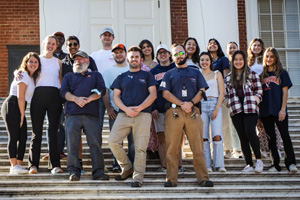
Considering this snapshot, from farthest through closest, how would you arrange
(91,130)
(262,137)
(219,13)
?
(219,13) < (262,137) < (91,130)

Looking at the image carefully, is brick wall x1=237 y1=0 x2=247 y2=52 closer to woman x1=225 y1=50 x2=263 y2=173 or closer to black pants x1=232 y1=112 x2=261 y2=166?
woman x1=225 y1=50 x2=263 y2=173

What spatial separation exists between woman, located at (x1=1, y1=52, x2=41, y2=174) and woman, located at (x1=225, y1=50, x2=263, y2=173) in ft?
9.06

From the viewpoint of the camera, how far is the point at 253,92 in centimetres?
700

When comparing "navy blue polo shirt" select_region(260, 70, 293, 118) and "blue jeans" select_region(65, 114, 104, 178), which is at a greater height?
"navy blue polo shirt" select_region(260, 70, 293, 118)

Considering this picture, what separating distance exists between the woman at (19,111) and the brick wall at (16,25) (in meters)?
5.25

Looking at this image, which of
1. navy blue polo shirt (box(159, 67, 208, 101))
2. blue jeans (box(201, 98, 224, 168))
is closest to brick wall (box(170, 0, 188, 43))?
blue jeans (box(201, 98, 224, 168))

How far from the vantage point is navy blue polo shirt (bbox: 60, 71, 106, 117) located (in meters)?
6.55

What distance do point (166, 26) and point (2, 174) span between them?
20.8ft

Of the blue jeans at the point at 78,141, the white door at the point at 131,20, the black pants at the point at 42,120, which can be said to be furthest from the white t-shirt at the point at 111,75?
the white door at the point at 131,20

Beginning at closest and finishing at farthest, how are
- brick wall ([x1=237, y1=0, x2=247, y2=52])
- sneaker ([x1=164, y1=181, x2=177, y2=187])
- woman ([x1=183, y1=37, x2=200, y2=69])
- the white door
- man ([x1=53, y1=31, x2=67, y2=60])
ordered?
sneaker ([x1=164, y1=181, x2=177, y2=187]) → man ([x1=53, y1=31, x2=67, y2=60]) → woman ([x1=183, y1=37, x2=200, y2=69]) → the white door → brick wall ([x1=237, y1=0, x2=247, y2=52])

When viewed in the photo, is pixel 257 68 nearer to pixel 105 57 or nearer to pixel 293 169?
pixel 293 169

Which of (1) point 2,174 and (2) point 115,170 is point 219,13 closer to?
(2) point 115,170

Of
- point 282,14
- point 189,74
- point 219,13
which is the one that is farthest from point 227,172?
point 282,14

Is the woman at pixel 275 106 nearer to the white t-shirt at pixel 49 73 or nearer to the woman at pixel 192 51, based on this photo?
the woman at pixel 192 51
